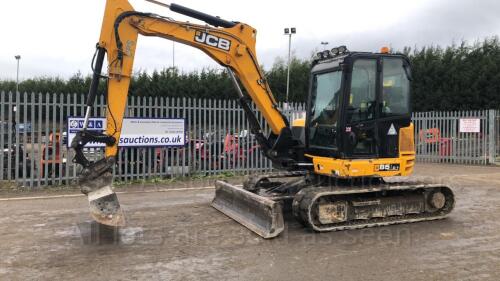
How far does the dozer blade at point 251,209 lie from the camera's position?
6.75 metres

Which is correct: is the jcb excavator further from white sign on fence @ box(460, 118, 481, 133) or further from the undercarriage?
white sign on fence @ box(460, 118, 481, 133)

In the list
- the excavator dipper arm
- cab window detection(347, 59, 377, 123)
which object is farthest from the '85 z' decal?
the excavator dipper arm

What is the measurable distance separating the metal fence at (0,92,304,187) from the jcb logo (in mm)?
3472

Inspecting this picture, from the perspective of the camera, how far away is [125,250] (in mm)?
6191

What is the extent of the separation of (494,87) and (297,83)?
12.4 m

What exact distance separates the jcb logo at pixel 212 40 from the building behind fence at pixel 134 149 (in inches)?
155

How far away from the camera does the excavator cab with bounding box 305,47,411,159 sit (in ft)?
24.4

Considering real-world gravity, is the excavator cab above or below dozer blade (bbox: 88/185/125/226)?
above

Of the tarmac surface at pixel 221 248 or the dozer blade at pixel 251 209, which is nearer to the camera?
the tarmac surface at pixel 221 248

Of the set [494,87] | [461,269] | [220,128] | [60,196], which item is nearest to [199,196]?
[60,196]

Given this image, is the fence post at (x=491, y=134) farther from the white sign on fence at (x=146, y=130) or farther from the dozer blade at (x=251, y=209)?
the dozer blade at (x=251, y=209)

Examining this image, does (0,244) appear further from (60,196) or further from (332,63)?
(332,63)

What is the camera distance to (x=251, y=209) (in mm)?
7488

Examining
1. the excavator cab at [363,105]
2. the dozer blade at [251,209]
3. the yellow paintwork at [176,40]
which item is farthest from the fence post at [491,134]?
the dozer blade at [251,209]
